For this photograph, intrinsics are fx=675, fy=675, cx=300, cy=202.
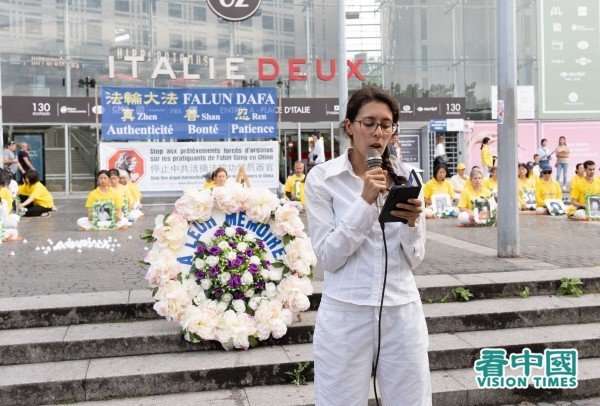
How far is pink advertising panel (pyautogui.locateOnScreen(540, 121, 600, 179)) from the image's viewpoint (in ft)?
86.3

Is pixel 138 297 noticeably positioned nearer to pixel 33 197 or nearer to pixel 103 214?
pixel 103 214

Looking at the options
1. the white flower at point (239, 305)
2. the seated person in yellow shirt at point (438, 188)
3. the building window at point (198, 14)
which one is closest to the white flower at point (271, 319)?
the white flower at point (239, 305)

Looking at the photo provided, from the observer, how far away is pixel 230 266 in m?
5.52

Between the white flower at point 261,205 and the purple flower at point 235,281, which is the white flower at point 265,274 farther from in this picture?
the white flower at point 261,205

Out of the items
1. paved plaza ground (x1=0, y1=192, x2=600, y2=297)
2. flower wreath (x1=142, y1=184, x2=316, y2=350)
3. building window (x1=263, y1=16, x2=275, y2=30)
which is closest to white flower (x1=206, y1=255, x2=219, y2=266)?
flower wreath (x1=142, y1=184, x2=316, y2=350)

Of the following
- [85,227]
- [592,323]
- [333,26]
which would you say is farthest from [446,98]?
[592,323]

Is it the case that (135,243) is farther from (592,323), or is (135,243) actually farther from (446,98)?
(446,98)

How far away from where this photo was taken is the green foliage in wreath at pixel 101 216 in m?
12.7

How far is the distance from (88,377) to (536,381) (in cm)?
326

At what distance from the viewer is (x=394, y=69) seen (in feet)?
87.6

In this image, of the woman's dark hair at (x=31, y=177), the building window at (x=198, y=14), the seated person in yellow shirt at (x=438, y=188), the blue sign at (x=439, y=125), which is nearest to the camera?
the seated person in yellow shirt at (x=438, y=188)

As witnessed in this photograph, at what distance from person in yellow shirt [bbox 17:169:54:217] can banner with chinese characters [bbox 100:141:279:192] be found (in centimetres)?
146

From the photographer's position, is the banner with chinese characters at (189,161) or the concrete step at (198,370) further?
the banner with chinese characters at (189,161)

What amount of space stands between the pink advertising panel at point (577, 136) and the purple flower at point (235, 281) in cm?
2326
